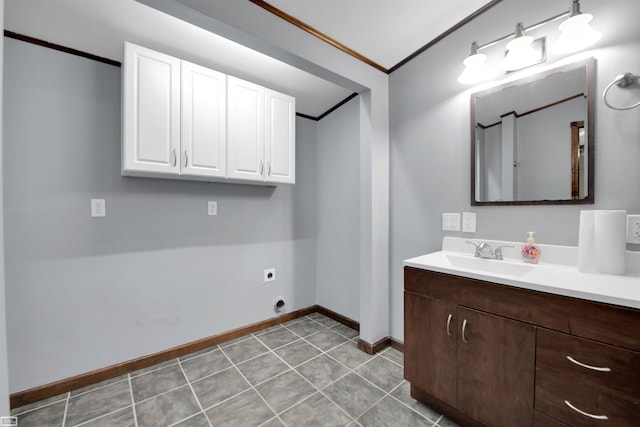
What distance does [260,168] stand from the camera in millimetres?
2236

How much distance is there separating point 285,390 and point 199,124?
76.3 inches

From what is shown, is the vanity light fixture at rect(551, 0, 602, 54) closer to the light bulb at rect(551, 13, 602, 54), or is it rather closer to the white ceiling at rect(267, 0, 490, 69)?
the light bulb at rect(551, 13, 602, 54)

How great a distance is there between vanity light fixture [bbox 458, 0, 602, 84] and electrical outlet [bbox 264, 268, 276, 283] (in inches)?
87.8

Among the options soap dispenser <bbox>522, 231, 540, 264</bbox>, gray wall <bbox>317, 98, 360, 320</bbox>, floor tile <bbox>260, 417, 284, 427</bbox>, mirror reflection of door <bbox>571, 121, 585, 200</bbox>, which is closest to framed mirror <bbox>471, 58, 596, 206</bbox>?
mirror reflection of door <bbox>571, 121, 585, 200</bbox>

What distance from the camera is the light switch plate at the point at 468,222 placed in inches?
67.9

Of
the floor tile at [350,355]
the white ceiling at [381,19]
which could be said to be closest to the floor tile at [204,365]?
the floor tile at [350,355]

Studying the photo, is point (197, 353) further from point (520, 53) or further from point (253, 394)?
point (520, 53)

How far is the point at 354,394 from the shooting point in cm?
168

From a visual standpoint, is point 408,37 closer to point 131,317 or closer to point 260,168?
point 260,168

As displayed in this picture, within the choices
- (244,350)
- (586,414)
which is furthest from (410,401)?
(244,350)

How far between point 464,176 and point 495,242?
1.53 ft

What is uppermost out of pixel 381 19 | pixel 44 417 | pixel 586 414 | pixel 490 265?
pixel 381 19

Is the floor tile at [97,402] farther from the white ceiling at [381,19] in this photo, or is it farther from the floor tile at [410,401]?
the white ceiling at [381,19]

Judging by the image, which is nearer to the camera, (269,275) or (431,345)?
(431,345)
